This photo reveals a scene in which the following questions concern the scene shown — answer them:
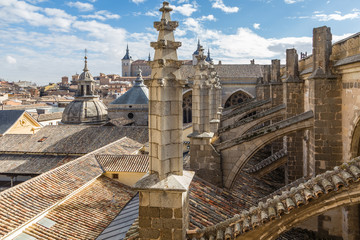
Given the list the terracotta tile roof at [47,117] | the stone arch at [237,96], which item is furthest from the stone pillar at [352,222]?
the terracotta tile roof at [47,117]

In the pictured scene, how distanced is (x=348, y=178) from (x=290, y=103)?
7.96 meters

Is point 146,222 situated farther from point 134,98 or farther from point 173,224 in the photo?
point 134,98

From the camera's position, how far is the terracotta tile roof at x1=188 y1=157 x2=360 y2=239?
4.65m

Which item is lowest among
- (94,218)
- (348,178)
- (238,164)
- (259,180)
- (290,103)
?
(94,218)

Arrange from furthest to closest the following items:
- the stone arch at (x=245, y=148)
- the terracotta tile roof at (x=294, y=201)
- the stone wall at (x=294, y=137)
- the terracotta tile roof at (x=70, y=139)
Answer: the terracotta tile roof at (x=70, y=139)
the stone wall at (x=294, y=137)
the stone arch at (x=245, y=148)
the terracotta tile roof at (x=294, y=201)

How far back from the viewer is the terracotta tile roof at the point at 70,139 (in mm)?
23923

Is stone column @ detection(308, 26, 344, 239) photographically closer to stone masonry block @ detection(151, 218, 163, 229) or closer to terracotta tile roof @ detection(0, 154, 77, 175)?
stone masonry block @ detection(151, 218, 163, 229)

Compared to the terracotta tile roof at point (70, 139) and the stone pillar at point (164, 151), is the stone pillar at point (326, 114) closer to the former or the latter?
the stone pillar at point (164, 151)

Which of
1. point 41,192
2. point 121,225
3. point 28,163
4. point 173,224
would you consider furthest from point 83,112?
point 173,224

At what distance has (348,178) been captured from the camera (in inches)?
179

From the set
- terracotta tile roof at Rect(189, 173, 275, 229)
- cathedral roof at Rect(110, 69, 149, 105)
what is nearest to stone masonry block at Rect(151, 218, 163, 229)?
terracotta tile roof at Rect(189, 173, 275, 229)

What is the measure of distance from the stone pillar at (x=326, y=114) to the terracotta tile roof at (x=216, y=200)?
2.21 m

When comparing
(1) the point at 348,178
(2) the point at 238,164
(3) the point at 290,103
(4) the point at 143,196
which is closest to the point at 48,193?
(2) the point at 238,164

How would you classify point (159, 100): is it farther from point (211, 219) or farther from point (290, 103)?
point (290, 103)
